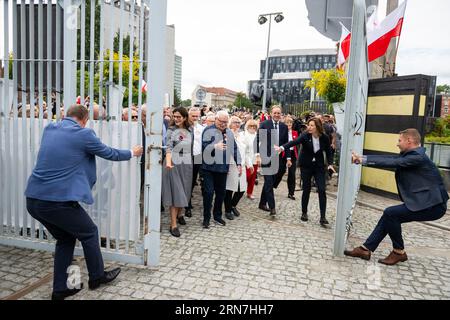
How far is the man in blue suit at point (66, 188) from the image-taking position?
11.1ft

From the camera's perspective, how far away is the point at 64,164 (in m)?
3.40

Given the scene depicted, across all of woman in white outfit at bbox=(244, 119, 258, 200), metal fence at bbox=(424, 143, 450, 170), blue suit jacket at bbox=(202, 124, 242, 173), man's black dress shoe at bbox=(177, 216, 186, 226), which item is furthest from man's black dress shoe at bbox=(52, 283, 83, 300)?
metal fence at bbox=(424, 143, 450, 170)

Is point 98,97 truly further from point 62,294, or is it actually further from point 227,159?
point 227,159

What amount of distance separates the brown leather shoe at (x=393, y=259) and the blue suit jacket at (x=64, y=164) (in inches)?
150

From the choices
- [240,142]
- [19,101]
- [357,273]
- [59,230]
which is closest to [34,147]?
[19,101]

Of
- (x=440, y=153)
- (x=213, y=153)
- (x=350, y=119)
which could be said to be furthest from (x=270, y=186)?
(x=440, y=153)

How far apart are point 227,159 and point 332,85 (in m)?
4.84

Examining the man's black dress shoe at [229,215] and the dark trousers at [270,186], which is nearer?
the man's black dress shoe at [229,215]

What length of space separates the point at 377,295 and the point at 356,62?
2.80m

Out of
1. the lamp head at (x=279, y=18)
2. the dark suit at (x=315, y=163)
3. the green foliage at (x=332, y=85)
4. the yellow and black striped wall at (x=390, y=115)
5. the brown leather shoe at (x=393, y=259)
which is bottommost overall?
the brown leather shoe at (x=393, y=259)

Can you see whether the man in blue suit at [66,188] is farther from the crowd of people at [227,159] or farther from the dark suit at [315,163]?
the dark suit at [315,163]

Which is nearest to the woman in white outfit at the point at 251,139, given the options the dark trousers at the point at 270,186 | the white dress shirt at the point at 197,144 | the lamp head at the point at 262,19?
the dark trousers at the point at 270,186

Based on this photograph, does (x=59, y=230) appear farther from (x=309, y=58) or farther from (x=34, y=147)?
(x=309, y=58)
